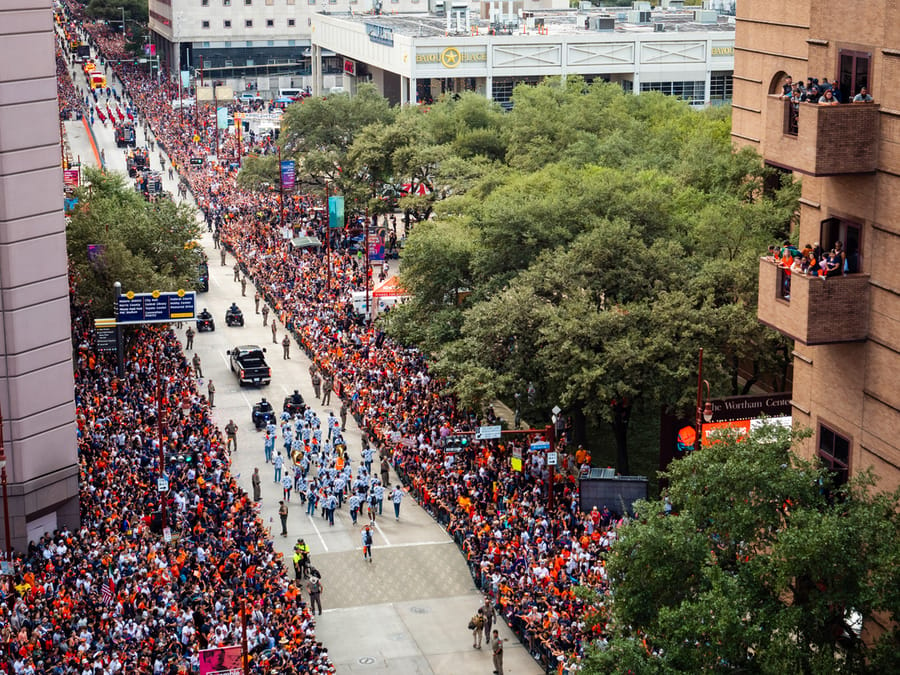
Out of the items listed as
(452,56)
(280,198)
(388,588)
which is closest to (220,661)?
(388,588)

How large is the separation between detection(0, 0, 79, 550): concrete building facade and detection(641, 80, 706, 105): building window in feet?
269

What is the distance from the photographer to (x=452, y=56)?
381 feet

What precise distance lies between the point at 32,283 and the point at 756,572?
996 inches

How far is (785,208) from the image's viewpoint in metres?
54.1

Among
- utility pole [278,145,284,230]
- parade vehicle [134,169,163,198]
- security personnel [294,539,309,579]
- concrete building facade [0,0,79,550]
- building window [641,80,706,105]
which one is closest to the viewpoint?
concrete building facade [0,0,79,550]

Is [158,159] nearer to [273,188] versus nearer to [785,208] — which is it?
[273,188]

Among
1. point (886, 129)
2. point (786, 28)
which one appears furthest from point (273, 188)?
point (886, 129)

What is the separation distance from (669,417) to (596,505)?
533 centimetres

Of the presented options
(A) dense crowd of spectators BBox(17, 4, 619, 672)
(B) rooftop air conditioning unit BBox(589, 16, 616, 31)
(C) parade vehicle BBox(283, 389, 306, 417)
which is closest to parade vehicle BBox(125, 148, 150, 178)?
(B) rooftop air conditioning unit BBox(589, 16, 616, 31)

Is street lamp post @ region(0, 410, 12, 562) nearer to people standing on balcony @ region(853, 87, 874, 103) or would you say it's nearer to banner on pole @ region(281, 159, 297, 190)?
people standing on balcony @ region(853, 87, 874, 103)

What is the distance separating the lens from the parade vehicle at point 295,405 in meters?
60.3

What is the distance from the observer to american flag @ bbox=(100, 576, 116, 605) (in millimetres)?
37781

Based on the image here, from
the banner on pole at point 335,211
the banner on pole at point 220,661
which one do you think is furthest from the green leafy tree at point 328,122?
the banner on pole at point 220,661

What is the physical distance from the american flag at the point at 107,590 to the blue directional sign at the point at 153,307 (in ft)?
67.9
